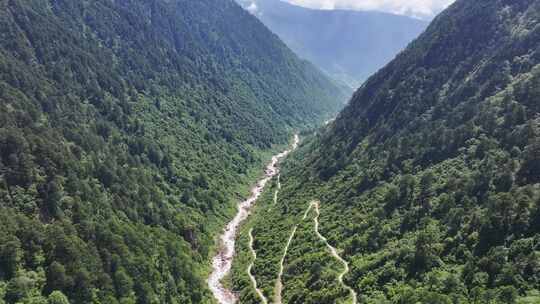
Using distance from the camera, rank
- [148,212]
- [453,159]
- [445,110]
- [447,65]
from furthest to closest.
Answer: [447,65], [445,110], [148,212], [453,159]

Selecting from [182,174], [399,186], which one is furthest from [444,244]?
[182,174]

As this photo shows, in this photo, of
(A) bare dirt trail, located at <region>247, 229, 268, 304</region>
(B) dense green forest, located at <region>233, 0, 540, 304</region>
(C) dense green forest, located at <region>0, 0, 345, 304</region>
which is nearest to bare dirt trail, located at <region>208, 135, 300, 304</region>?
(C) dense green forest, located at <region>0, 0, 345, 304</region>

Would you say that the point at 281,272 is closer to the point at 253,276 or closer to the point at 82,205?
the point at 253,276

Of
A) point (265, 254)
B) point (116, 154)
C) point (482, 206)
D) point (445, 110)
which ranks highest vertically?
point (445, 110)

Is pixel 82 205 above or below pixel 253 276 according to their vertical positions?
below

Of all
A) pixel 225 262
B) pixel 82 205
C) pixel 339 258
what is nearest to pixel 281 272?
pixel 339 258

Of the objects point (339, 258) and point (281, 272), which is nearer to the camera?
point (339, 258)

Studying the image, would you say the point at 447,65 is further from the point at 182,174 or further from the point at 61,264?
the point at 61,264

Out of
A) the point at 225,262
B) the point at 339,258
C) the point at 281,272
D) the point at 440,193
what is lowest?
the point at 225,262

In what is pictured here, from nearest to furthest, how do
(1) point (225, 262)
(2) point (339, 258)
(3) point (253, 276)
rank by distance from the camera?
(2) point (339, 258)
(3) point (253, 276)
(1) point (225, 262)

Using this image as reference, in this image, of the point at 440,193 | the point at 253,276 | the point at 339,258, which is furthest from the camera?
the point at 253,276
